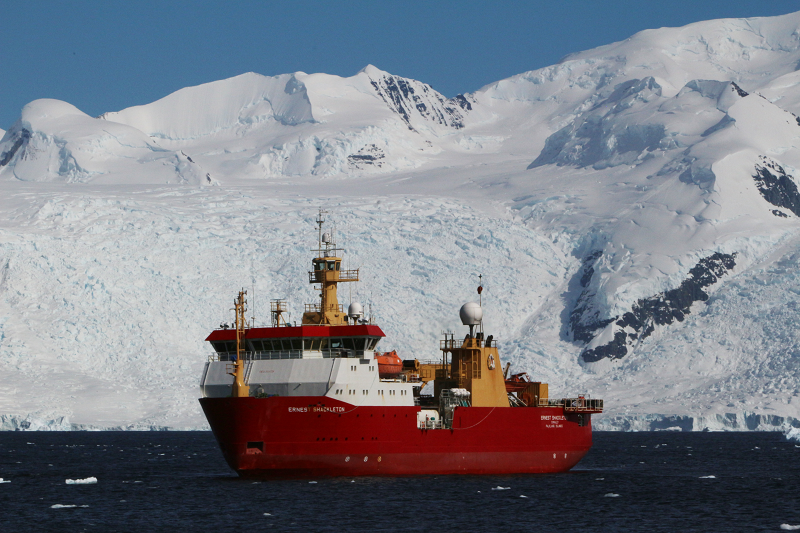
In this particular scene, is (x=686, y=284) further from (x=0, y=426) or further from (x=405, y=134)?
(x=405, y=134)

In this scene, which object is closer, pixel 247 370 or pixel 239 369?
pixel 239 369

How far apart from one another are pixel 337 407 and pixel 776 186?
286ft

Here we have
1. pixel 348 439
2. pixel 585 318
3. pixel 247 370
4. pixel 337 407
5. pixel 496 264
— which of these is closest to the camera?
pixel 337 407

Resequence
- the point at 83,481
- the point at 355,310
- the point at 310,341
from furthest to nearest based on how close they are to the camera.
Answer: the point at 355,310 → the point at 83,481 → the point at 310,341

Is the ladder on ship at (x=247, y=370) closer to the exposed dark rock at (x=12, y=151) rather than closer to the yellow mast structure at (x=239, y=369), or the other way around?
the yellow mast structure at (x=239, y=369)

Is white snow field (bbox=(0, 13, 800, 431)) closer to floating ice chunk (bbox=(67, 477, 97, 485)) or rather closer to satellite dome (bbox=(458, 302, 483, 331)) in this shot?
floating ice chunk (bbox=(67, 477, 97, 485))

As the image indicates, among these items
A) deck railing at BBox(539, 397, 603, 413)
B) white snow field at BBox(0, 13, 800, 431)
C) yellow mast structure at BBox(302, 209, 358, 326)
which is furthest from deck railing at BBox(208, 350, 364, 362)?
white snow field at BBox(0, 13, 800, 431)

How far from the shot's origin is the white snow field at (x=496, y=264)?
8669cm

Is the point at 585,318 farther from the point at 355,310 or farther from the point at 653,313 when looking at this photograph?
the point at 355,310

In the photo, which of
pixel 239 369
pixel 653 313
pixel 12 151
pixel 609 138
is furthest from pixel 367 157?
pixel 239 369

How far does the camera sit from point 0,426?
266 ft

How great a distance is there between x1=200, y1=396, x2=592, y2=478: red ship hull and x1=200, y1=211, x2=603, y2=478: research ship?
4cm

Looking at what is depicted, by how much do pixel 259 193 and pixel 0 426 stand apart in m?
46.9

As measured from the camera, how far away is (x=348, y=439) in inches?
1642
